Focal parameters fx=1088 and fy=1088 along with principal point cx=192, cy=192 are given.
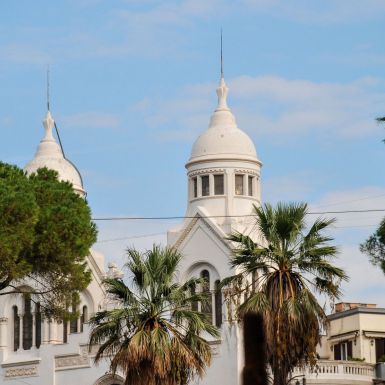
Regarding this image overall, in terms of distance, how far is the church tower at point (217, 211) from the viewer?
55.0 meters

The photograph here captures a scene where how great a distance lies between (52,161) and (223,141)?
12.2 m

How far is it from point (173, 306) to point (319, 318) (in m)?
5.18

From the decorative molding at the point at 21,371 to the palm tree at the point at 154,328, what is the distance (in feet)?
82.1

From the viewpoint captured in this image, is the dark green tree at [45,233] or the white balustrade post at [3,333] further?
the white balustrade post at [3,333]

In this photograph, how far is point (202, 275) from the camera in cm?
5659

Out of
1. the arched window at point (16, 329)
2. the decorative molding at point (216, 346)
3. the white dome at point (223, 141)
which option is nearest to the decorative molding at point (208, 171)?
the white dome at point (223, 141)

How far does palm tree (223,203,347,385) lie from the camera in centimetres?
3156

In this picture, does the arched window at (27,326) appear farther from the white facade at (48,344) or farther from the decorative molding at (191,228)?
the decorative molding at (191,228)

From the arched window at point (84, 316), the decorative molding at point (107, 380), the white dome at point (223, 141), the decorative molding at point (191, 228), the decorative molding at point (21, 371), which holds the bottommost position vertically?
the decorative molding at point (107, 380)

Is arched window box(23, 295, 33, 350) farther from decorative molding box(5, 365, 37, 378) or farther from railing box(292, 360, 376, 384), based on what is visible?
railing box(292, 360, 376, 384)

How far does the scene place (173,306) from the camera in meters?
35.4

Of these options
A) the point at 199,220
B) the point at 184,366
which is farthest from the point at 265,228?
the point at 199,220

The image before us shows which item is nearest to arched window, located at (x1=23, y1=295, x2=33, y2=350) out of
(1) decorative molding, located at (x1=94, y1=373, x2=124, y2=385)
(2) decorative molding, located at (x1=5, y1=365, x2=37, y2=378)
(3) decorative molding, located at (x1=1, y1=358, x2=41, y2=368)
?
(3) decorative molding, located at (x1=1, y1=358, x2=41, y2=368)

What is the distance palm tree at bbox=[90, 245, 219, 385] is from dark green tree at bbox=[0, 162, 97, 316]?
2.08 meters
